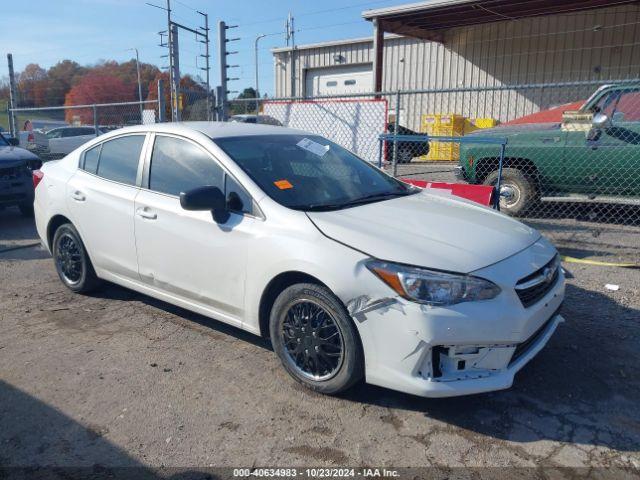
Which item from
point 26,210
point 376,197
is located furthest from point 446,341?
point 26,210

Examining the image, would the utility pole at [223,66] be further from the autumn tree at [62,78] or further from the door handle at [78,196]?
the autumn tree at [62,78]

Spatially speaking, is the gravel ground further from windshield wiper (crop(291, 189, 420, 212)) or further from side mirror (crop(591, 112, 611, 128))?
side mirror (crop(591, 112, 611, 128))

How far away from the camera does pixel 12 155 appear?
346 inches

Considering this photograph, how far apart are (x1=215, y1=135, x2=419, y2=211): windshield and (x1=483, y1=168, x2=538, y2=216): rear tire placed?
162 inches

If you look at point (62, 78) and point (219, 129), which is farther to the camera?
point (62, 78)

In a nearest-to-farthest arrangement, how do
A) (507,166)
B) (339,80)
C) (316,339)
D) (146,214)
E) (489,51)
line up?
(316,339)
(146,214)
(507,166)
(489,51)
(339,80)

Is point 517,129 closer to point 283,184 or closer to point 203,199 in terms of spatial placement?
point 283,184

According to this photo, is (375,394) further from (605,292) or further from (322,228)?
(605,292)

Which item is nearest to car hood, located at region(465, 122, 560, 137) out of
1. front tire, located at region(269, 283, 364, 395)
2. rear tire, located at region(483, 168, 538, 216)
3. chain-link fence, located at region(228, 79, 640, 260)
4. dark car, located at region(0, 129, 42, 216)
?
chain-link fence, located at region(228, 79, 640, 260)

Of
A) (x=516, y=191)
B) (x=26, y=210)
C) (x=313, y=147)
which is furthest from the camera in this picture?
(x=26, y=210)

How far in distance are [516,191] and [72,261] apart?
613 cm

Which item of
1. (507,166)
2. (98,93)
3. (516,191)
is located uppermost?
(98,93)

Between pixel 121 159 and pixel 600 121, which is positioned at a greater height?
pixel 600 121

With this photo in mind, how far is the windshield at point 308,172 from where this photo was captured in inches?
147
